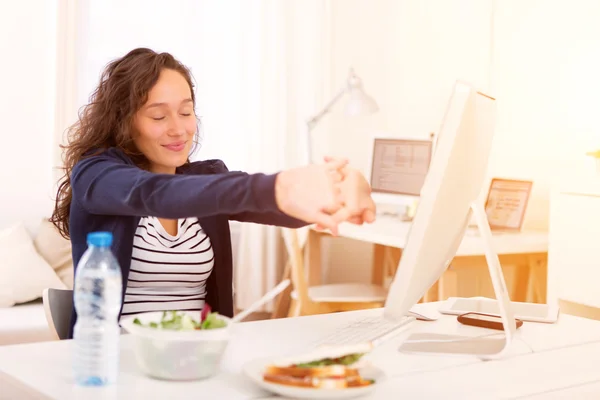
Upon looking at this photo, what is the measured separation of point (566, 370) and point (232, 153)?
10.8 feet

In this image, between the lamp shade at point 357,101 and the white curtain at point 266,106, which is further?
the white curtain at point 266,106

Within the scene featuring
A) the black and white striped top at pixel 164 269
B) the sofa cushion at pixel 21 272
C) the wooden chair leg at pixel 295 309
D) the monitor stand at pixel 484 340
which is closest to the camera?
the monitor stand at pixel 484 340

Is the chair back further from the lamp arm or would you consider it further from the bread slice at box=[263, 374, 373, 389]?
the lamp arm

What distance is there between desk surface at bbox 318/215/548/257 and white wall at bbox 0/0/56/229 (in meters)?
1.50

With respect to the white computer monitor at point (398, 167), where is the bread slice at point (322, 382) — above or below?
below

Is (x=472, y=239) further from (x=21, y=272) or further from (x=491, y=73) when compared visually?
(x=21, y=272)

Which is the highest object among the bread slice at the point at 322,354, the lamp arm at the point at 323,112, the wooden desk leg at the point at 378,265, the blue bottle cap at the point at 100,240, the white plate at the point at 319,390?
the lamp arm at the point at 323,112

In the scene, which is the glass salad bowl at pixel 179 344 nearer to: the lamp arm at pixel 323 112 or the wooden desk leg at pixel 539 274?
the wooden desk leg at pixel 539 274

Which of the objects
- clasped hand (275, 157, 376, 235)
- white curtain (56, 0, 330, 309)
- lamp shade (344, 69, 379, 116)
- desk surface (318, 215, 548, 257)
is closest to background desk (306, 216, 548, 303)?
desk surface (318, 215, 548, 257)

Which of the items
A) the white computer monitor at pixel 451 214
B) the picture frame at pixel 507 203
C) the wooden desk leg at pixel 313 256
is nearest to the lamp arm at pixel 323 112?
the wooden desk leg at pixel 313 256

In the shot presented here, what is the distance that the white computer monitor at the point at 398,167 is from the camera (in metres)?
4.02

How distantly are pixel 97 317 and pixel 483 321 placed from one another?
881 millimetres

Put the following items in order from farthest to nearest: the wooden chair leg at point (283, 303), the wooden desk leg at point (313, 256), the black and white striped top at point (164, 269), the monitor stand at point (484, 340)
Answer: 1. the wooden desk leg at point (313, 256)
2. the wooden chair leg at point (283, 303)
3. the black and white striped top at point (164, 269)
4. the monitor stand at point (484, 340)

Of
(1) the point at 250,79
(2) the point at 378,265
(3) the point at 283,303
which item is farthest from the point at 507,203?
(1) the point at 250,79
